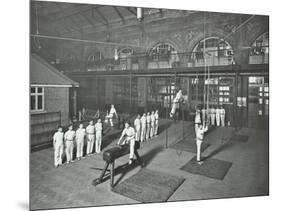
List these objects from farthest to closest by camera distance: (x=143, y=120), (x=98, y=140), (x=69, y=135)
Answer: (x=143, y=120)
(x=98, y=140)
(x=69, y=135)

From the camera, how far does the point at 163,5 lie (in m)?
3.76

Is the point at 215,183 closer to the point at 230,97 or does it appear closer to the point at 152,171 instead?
the point at 152,171

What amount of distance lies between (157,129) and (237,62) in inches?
67.7

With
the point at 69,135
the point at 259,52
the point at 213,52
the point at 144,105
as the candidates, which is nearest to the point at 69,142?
the point at 69,135

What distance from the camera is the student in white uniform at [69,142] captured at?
347cm

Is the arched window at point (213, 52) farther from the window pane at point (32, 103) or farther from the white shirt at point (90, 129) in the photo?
the window pane at point (32, 103)

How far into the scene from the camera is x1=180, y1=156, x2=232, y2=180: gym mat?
11.9ft

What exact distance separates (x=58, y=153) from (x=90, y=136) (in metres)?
0.49

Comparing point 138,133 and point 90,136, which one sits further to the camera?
point 138,133

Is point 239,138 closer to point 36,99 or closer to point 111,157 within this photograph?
point 111,157

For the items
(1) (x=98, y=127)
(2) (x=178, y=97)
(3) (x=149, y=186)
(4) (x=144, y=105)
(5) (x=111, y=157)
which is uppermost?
(2) (x=178, y=97)

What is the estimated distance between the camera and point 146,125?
3.79 m

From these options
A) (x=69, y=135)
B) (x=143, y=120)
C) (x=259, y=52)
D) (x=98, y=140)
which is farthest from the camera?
(x=259, y=52)

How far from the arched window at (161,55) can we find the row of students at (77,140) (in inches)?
50.5
